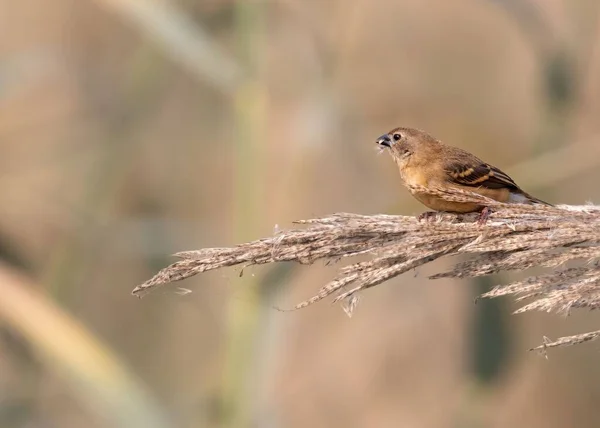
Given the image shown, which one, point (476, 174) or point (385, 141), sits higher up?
point (385, 141)

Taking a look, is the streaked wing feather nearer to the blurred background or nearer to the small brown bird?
the small brown bird

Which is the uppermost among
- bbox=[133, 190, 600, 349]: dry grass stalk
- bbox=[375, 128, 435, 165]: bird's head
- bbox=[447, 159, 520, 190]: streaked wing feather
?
bbox=[375, 128, 435, 165]: bird's head

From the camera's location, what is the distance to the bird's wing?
2.78 m

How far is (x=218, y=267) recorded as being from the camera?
5.60ft

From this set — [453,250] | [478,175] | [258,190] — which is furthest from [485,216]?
[258,190]

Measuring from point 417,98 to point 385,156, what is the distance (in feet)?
2.50

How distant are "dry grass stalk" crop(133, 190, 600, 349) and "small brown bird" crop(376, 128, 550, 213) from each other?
0.77 meters

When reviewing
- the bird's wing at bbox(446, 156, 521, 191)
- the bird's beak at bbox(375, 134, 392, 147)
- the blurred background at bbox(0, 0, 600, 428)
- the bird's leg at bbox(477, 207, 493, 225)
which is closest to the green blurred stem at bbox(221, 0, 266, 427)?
the blurred background at bbox(0, 0, 600, 428)

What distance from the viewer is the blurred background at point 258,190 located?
113 inches

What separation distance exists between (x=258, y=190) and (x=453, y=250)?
1123 mm

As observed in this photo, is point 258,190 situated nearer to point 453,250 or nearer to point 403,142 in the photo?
point 403,142

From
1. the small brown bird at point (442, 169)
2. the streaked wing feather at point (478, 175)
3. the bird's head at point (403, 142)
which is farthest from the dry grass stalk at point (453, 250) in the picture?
the bird's head at point (403, 142)

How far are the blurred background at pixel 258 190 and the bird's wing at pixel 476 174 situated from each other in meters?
0.28

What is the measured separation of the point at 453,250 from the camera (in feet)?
5.95
